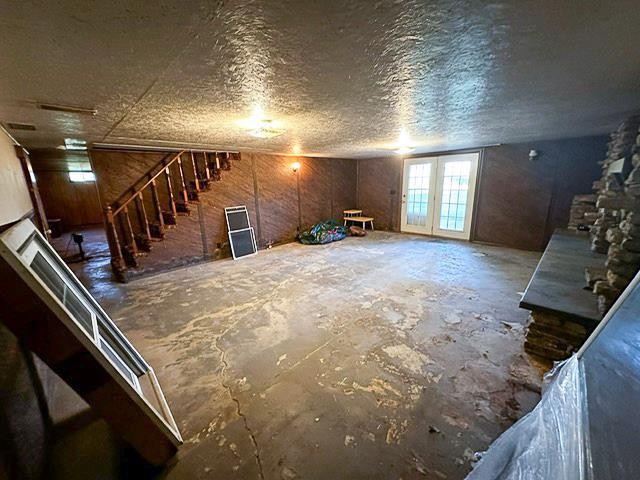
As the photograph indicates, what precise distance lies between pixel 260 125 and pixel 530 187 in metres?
4.98

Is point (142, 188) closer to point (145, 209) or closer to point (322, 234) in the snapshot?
point (145, 209)

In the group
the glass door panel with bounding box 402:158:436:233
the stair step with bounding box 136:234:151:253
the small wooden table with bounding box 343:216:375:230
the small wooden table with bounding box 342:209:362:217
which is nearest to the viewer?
the stair step with bounding box 136:234:151:253

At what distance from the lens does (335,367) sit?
1.90 metres

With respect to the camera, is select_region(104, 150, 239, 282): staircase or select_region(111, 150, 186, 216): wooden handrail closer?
select_region(111, 150, 186, 216): wooden handrail

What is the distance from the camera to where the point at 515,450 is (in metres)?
1.03

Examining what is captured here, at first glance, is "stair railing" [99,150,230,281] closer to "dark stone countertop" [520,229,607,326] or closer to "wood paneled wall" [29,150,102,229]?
"dark stone countertop" [520,229,607,326]

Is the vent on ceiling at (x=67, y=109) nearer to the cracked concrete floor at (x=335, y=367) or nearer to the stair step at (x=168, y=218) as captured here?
the cracked concrete floor at (x=335, y=367)

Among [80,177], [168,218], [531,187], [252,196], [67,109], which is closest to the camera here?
[67,109]

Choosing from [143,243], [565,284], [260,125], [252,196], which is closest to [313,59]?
[260,125]

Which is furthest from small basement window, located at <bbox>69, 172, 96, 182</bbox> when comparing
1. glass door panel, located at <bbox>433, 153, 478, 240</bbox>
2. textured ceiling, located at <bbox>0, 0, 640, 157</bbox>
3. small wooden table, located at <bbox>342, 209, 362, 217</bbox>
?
glass door panel, located at <bbox>433, 153, 478, 240</bbox>

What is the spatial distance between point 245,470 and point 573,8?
238cm

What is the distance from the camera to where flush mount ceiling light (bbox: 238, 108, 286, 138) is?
228 cm

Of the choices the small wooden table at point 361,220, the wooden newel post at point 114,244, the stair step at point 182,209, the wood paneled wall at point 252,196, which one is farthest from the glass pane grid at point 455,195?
the wooden newel post at point 114,244

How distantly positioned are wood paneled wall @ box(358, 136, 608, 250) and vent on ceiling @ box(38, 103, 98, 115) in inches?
236
